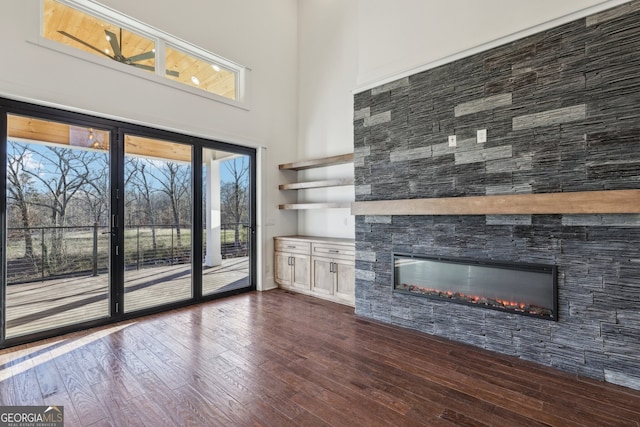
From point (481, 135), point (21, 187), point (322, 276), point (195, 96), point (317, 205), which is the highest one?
point (195, 96)

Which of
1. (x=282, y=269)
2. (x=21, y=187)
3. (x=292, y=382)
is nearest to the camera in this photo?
(x=292, y=382)

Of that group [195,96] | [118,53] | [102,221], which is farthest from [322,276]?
[118,53]

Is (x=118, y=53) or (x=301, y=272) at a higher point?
(x=118, y=53)

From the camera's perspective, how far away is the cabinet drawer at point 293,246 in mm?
4854

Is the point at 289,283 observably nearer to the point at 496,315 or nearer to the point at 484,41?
the point at 496,315

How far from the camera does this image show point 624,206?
2.21 metres

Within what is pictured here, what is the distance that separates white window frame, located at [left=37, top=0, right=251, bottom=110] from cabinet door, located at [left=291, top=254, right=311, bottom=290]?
2649mm

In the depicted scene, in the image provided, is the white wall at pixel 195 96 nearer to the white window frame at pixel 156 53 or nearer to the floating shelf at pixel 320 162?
the white window frame at pixel 156 53

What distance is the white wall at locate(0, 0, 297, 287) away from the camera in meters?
3.00

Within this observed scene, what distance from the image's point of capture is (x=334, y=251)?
14.7ft

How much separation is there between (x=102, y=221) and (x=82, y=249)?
1.22 ft

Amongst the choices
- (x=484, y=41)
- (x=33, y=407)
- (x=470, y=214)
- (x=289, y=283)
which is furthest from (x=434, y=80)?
(x=33, y=407)

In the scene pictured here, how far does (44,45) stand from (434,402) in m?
4.83

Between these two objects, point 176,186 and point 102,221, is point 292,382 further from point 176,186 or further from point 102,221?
point 176,186
